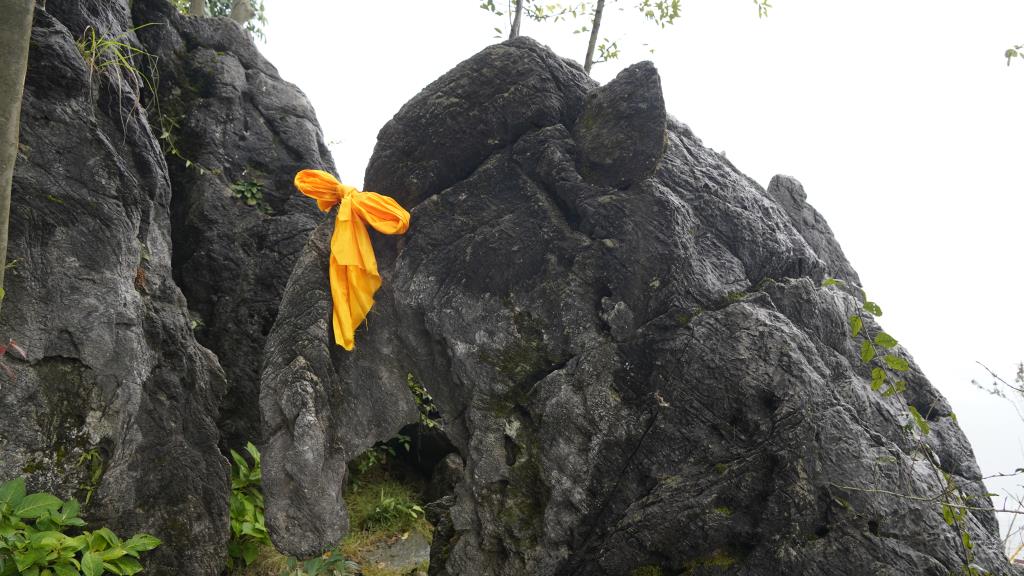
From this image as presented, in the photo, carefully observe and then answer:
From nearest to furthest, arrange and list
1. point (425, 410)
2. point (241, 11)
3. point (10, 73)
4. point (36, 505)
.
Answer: point (10, 73), point (36, 505), point (425, 410), point (241, 11)

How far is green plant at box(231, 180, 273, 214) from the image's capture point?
8758 millimetres

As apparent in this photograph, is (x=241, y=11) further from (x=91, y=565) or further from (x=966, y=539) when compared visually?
(x=966, y=539)

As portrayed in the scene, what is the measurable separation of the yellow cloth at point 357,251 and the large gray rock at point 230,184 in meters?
3.32

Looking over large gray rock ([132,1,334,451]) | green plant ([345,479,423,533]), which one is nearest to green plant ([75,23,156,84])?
large gray rock ([132,1,334,451])

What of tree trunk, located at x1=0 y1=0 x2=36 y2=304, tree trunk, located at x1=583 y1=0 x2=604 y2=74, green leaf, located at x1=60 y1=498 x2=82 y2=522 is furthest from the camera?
tree trunk, located at x1=583 y1=0 x2=604 y2=74

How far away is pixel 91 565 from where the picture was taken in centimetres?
486

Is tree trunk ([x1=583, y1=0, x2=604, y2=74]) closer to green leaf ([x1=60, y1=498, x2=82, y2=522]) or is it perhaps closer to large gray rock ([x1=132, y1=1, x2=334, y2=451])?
large gray rock ([x1=132, y1=1, x2=334, y2=451])

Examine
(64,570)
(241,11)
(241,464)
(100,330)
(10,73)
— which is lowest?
(64,570)

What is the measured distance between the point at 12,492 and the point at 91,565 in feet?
2.37

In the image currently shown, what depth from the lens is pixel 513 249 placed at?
5.38 m

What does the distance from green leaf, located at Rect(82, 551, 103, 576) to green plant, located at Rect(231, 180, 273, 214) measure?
4845mm

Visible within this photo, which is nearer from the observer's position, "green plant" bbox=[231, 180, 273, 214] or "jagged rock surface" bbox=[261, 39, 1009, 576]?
"jagged rock surface" bbox=[261, 39, 1009, 576]

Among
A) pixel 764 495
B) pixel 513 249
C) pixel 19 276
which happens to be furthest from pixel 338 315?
pixel 764 495

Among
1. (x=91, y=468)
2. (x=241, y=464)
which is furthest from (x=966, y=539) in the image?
(x=241, y=464)
